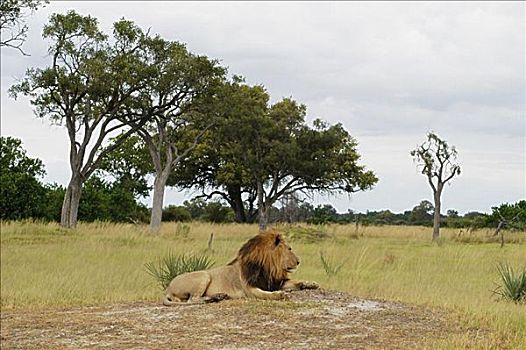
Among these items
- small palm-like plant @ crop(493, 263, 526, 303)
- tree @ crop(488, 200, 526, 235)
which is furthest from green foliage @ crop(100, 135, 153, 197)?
small palm-like plant @ crop(493, 263, 526, 303)

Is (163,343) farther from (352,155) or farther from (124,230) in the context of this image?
(352,155)

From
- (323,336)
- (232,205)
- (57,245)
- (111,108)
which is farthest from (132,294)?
(232,205)

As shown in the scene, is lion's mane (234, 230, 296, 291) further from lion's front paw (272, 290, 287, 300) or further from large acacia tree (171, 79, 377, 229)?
large acacia tree (171, 79, 377, 229)

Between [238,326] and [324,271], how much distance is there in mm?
7984

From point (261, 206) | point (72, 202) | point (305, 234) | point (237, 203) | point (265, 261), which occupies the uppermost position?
point (237, 203)

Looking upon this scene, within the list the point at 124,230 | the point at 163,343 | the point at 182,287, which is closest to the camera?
the point at 163,343

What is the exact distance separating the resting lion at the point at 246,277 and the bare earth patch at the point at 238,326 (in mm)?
416

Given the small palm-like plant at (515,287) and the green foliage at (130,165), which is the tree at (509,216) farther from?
the green foliage at (130,165)

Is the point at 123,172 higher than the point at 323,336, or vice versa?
the point at 123,172

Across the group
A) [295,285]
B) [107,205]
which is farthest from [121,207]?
[295,285]

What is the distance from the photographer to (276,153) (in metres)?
41.7

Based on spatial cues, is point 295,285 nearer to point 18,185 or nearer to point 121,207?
point 18,185

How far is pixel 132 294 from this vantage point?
39.4 feet

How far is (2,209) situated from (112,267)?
20363 mm
